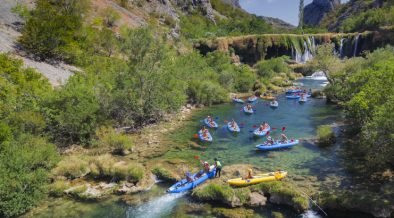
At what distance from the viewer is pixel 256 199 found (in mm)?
19984

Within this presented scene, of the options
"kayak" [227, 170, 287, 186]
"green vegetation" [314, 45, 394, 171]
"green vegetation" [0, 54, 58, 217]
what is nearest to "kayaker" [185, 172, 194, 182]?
"kayak" [227, 170, 287, 186]

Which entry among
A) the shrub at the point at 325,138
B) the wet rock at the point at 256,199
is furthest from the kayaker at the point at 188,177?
the shrub at the point at 325,138

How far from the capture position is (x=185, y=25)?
3777 inches

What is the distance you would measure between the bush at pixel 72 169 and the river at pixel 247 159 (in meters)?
2.78

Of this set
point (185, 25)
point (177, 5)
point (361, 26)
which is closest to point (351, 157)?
point (185, 25)

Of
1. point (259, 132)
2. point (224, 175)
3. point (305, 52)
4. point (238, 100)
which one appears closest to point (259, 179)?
point (224, 175)

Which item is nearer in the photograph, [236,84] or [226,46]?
[236,84]

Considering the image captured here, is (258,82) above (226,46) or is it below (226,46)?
below

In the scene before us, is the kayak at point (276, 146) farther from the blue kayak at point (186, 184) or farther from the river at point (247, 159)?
the blue kayak at point (186, 184)

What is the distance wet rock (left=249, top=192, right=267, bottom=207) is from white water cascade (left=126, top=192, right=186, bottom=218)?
15.8 ft

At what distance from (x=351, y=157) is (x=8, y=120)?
27489 mm

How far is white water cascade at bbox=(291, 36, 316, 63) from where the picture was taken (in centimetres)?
8756

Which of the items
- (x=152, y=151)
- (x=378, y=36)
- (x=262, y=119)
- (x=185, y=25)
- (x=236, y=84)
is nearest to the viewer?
(x=152, y=151)

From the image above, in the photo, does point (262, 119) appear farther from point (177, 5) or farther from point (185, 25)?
point (177, 5)
